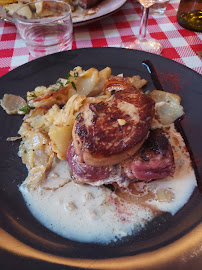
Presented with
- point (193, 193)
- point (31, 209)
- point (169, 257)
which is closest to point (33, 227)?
point (31, 209)

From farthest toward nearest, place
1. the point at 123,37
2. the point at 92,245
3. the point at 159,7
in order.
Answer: the point at 159,7, the point at 123,37, the point at 92,245

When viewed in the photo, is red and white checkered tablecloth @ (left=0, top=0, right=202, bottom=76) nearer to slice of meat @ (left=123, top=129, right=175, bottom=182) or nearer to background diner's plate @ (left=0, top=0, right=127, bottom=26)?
background diner's plate @ (left=0, top=0, right=127, bottom=26)

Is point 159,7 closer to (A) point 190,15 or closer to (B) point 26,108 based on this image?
(A) point 190,15

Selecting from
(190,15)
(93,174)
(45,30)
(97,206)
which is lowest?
(97,206)

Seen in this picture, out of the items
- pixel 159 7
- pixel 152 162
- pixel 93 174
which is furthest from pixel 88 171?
pixel 159 7

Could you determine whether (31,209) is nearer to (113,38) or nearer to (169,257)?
(169,257)

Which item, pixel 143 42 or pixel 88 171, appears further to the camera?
pixel 143 42
